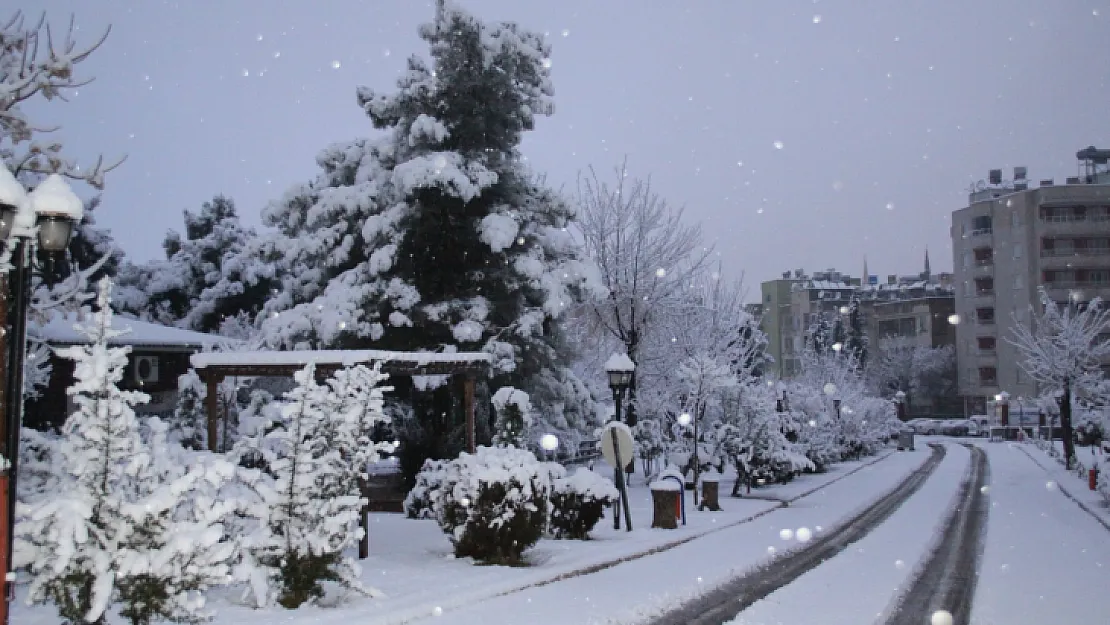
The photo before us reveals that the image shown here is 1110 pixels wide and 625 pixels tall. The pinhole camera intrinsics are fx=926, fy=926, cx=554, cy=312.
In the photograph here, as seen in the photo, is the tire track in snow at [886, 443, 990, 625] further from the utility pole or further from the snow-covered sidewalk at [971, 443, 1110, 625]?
the utility pole

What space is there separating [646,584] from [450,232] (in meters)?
13.9

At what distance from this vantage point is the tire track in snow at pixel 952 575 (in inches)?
409

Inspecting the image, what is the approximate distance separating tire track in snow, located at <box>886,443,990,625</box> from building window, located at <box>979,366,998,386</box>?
189ft

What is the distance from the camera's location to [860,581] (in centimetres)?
1228

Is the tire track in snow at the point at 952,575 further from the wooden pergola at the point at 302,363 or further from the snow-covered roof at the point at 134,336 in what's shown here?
the snow-covered roof at the point at 134,336

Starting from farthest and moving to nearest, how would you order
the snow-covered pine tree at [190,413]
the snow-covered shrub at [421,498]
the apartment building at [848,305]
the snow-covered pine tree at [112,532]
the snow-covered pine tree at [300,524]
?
the apartment building at [848,305]
the snow-covered pine tree at [190,413]
the snow-covered shrub at [421,498]
the snow-covered pine tree at [300,524]
the snow-covered pine tree at [112,532]

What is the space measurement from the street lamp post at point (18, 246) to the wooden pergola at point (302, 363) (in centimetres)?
583

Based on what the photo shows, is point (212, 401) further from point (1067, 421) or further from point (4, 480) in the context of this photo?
point (1067, 421)

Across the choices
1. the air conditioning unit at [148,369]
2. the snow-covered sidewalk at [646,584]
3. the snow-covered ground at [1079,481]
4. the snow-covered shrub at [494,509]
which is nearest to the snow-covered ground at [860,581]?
the snow-covered sidewalk at [646,584]

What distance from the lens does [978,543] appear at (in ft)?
53.1

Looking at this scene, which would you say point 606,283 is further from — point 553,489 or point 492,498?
point 492,498

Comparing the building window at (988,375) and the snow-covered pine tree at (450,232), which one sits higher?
the snow-covered pine tree at (450,232)

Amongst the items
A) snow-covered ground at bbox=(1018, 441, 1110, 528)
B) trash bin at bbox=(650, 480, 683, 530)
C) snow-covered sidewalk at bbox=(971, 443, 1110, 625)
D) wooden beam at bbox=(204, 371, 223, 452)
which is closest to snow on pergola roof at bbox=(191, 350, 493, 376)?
wooden beam at bbox=(204, 371, 223, 452)

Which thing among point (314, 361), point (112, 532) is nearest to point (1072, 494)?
point (314, 361)
